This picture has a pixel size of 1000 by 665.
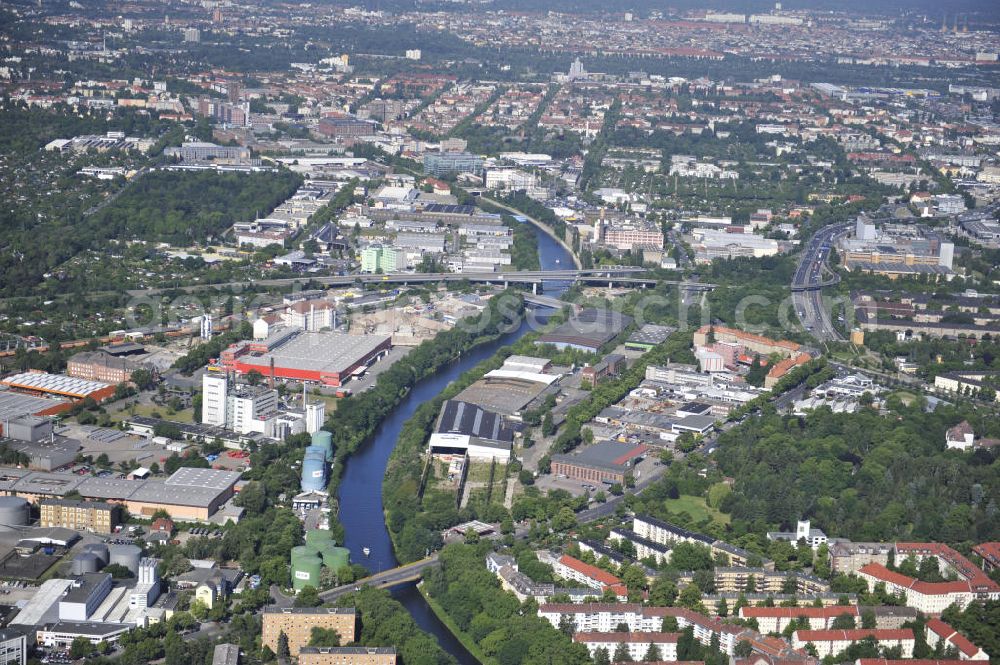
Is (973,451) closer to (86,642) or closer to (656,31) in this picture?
(86,642)

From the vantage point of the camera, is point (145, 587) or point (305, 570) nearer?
point (145, 587)

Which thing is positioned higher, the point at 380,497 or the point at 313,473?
the point at 313,473

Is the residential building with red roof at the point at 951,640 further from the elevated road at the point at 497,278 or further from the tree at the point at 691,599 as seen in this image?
the elevated road at the point at 497,278

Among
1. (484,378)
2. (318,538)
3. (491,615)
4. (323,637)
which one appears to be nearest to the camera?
(323,637)

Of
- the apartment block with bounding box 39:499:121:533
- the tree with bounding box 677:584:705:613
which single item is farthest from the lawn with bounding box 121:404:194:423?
the tree with bounding box 677:584:705:613

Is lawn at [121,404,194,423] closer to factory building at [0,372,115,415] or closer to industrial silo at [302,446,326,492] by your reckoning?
factory building at [0,372,115,415]

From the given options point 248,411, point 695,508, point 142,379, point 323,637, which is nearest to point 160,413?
point 142,379

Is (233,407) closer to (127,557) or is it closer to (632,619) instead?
(127,557)

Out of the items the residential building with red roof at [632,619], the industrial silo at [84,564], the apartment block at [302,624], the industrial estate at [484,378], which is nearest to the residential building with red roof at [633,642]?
the industrial estate at [484,378]
